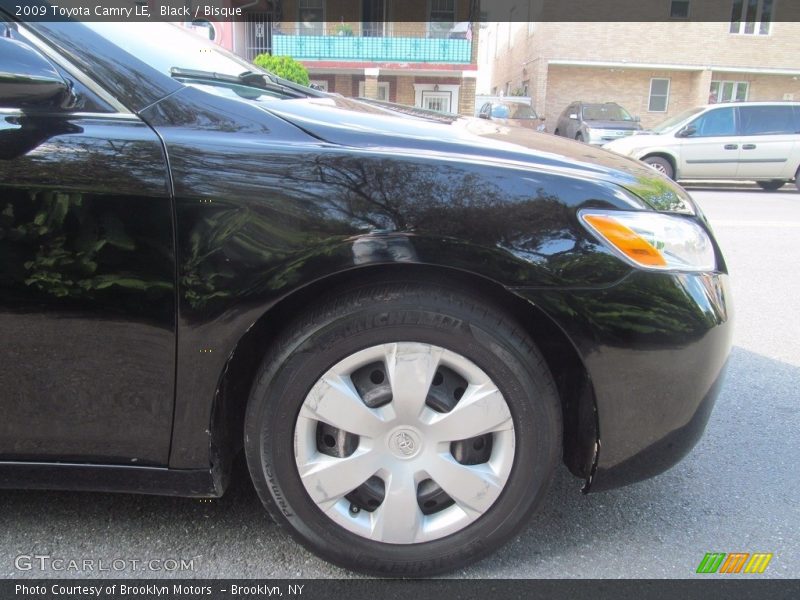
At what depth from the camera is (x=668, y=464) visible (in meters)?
1.87

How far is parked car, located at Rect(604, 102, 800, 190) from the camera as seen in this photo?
39.2 ft

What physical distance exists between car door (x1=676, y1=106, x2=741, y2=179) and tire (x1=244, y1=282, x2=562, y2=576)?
11.7m

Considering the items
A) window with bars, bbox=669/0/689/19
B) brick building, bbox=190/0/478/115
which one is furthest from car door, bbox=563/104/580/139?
window with bars, bbox=669/0/689/19

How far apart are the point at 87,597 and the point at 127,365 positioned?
692 mm

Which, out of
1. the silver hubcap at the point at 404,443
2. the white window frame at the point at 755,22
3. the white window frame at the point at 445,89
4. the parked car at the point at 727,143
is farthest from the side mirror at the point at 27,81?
the white window frame at the point at 755,22

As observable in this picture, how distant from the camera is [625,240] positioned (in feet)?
5.65

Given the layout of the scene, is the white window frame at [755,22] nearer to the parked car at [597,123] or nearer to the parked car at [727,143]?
the parked car at [597,123]

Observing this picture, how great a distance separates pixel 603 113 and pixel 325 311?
1763 cm

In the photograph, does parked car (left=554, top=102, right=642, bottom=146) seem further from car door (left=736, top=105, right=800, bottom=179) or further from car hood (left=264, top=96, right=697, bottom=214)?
car hood (left=264, top=96, right=697, bottom=214)

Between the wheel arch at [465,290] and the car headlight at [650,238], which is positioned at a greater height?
the car headlight at [650,238]

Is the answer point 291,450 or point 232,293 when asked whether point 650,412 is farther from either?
point 232,293

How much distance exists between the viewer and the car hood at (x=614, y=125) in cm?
1620

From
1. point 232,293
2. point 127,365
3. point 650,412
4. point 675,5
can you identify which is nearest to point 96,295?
point 127,365

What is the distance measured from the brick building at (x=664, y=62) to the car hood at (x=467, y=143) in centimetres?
2372
